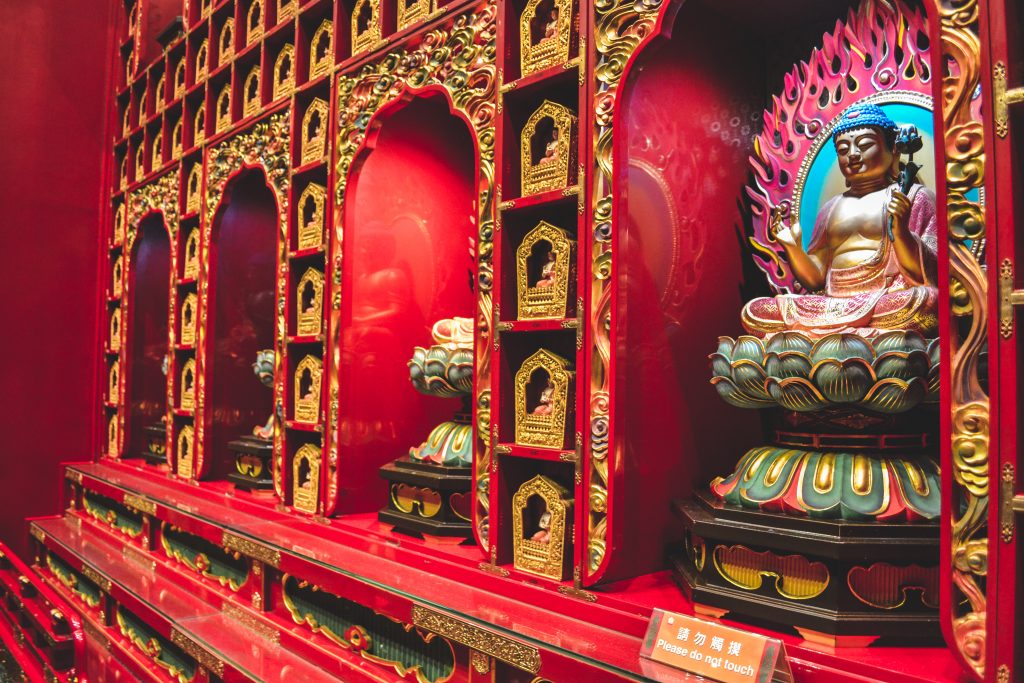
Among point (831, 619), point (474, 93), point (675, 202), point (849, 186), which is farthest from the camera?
point (474, 93)

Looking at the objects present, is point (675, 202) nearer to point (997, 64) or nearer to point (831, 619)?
point (997, 64)

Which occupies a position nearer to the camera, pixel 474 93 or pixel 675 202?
pixel 675 202

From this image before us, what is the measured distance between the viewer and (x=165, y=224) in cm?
339

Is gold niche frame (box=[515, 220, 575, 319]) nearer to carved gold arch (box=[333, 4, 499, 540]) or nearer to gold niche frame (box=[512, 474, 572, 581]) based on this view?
carved gold arch (box=[333, 4, 499, 540])

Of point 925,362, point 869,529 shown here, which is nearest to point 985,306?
point 925,362

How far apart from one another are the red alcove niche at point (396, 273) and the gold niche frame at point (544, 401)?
0.62 meters

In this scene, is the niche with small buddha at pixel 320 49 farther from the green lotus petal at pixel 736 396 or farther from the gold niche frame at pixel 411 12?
the green lotus petal at pixel 736 396

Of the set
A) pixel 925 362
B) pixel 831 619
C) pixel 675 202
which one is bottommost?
pixel 831 619

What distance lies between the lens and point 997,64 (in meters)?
1.00

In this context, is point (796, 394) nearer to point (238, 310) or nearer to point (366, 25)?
point (366, 25)

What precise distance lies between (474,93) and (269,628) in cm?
150

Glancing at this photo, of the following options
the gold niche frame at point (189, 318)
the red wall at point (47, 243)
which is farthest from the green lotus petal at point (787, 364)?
the red wall at point (47, 243)

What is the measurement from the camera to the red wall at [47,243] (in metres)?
3.82

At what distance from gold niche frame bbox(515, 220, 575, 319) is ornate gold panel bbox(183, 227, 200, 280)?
6.26ft
